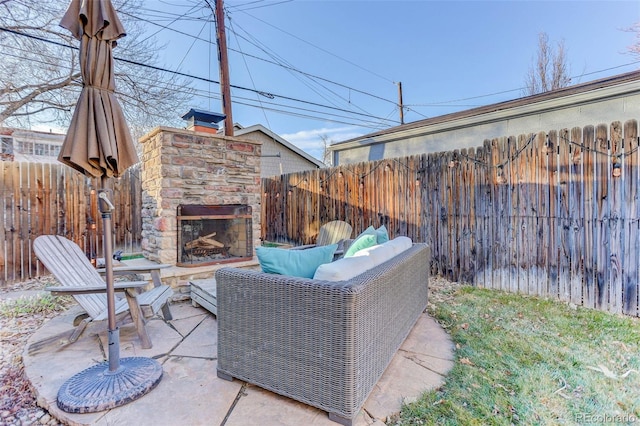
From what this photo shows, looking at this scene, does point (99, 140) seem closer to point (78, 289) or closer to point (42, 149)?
point (78, 289)

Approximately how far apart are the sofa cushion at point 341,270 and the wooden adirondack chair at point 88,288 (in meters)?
1.58

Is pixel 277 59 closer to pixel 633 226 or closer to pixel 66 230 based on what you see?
pixel 66 230

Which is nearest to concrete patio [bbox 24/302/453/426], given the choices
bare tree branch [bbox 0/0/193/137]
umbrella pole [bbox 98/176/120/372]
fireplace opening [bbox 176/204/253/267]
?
umbrella pole [bbox 98/176/120/372]

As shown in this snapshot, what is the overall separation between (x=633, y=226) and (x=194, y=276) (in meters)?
5.02

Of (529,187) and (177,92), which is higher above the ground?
(177,92)

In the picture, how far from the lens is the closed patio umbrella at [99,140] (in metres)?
1.83

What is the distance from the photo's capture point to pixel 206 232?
4.81m

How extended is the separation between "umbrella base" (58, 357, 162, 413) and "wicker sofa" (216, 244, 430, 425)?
18.5 inches

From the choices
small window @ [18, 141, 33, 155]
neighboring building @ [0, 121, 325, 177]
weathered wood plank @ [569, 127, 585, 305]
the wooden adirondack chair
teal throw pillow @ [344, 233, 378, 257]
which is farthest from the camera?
small window @ [18, 141, 33, 155]

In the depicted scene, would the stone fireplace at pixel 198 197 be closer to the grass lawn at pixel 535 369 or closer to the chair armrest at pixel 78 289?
the chair armrest at pixel 78 289

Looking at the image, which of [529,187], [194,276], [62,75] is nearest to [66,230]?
[194,276]

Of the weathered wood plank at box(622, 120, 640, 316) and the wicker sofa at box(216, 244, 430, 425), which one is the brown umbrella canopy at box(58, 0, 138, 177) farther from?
the weathered wood plank at box(622, 120, 640, 316)

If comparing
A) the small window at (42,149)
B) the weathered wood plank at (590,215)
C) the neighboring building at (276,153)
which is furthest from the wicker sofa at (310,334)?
the small window at (42,149)

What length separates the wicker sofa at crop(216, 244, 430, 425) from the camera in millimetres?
1593
